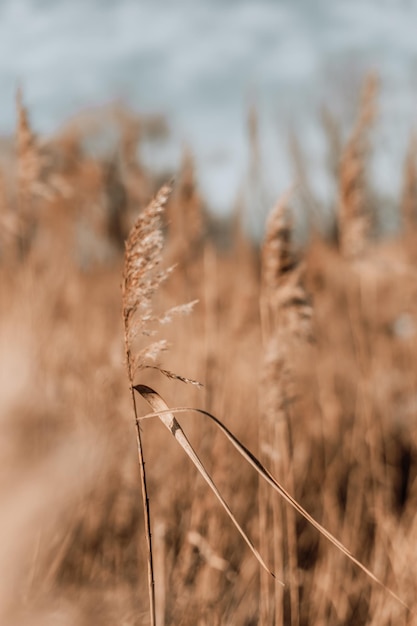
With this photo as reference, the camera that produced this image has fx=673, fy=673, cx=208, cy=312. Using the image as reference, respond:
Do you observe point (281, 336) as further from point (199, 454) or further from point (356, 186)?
point (356, 186)

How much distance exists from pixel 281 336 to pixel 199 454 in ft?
1.84

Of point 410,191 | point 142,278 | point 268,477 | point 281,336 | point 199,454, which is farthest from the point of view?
point 410,191

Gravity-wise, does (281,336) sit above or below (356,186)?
below

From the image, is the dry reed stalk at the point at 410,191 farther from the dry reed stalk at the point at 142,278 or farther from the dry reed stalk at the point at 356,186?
the dry reed stalk at the point at 142,278

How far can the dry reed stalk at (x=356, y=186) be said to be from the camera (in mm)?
2385

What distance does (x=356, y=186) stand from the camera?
243cm

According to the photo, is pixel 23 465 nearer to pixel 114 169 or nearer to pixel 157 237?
pixel 157 237

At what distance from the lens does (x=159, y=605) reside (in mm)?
1500

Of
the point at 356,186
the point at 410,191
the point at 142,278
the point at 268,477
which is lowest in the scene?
the point at 268,477

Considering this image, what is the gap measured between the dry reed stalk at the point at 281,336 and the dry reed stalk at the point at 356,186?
84cm

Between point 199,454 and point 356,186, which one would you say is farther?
point 356,186

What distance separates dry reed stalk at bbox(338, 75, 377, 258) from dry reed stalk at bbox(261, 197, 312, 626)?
839mm

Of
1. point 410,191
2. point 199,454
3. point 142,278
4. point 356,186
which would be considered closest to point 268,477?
point 142,278

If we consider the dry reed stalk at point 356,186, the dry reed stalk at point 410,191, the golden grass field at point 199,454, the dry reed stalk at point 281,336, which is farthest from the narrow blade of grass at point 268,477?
the dry reed stalk at point 410,191
